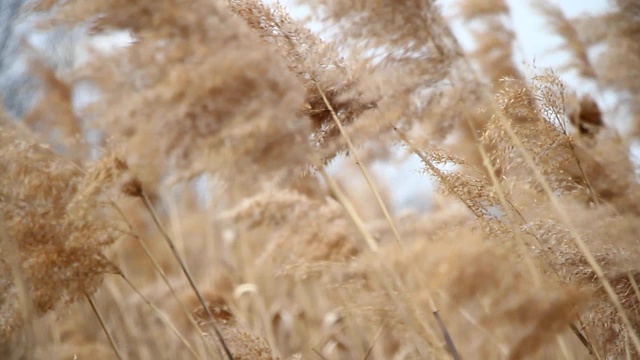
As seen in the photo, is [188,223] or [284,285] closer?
[284,285]

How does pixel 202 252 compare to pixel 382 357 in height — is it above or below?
below

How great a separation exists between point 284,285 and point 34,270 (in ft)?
7.40

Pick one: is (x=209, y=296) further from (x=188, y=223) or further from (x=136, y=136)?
(x=188, y=223)

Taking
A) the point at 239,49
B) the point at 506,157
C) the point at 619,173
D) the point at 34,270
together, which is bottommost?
the point at 619,173

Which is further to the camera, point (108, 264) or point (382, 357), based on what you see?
point (382, 357)

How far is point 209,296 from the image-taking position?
180 cm

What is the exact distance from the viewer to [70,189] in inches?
55.0

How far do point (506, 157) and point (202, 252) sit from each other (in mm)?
3392

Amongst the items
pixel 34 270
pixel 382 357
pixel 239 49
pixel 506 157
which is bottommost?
pixel 382 357

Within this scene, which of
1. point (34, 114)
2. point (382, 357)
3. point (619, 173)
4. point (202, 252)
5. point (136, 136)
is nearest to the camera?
point (136, 136)

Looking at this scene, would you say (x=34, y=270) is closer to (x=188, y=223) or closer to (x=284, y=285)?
(x=284, y=285)

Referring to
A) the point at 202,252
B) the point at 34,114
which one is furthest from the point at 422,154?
the point at 202,252

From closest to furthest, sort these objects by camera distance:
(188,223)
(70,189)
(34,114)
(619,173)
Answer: (70,189), (619,173), (34,114), (188,223)

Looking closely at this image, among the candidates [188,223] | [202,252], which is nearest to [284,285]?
[188,223]
